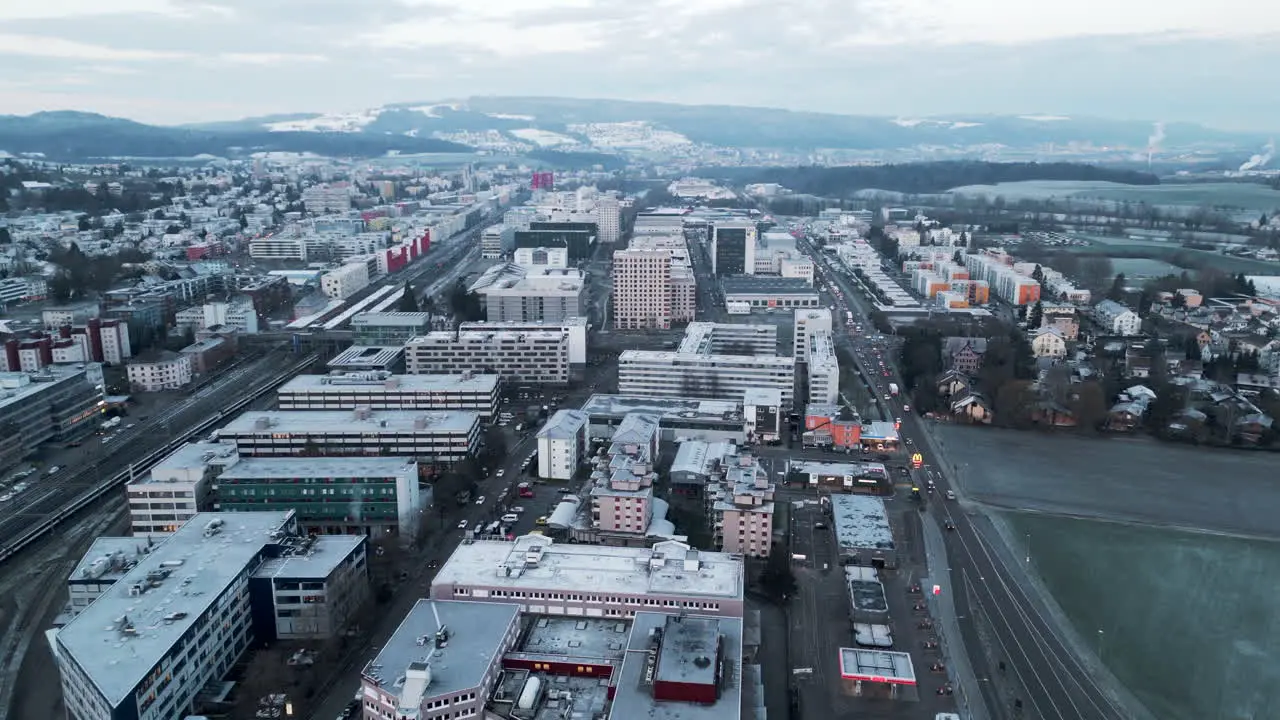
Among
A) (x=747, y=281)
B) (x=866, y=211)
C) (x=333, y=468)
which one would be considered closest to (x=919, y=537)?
(x=333, y=468)

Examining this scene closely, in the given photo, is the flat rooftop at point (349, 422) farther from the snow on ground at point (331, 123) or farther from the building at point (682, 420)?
the snow on ground at point (331, 123)

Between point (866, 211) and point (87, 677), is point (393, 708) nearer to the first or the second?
point (87, 677)

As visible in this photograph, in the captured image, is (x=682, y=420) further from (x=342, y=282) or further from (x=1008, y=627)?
(x=342, y=282)

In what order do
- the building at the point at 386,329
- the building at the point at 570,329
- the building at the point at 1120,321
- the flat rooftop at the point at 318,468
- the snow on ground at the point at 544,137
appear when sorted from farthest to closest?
the snow on ground at the point at 544,137
the building at the point at 1120,321
the building at the point at 386,329
the building at the point at 570,329
the flat rooftop at the point at 318,468

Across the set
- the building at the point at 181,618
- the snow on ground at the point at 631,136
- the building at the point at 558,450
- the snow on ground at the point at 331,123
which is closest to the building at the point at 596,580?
the building at the point at 181,618

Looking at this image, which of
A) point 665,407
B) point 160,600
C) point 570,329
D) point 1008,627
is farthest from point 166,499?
point 1008,627
